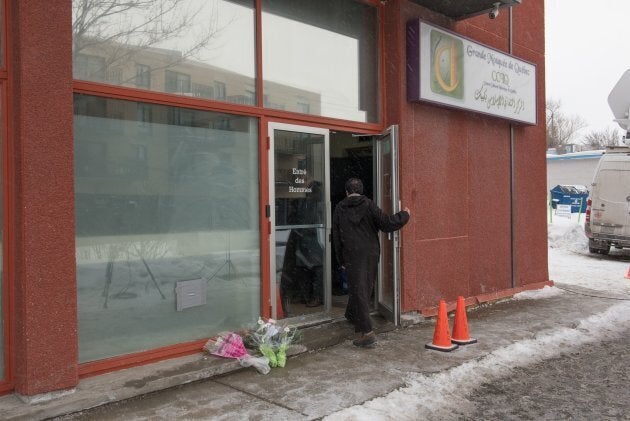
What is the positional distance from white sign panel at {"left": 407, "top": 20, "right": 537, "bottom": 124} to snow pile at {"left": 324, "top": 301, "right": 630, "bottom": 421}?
3.23 metres

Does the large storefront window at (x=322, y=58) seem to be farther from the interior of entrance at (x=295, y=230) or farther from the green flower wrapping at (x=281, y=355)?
the green flower wrapping at (x=281, y=355)

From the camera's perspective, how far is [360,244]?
5.77 meters

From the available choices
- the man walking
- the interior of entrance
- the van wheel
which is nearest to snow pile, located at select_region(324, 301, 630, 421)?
the man walking

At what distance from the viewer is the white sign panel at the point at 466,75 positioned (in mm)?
6992

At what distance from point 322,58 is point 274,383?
3915 mm

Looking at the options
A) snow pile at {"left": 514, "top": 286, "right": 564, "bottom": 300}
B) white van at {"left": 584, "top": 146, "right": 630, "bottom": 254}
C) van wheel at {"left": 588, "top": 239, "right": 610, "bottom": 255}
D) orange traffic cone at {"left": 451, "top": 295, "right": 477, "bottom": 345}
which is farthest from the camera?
van wheel at {"left": 588, "top": 239, "right": 610, "bottom": 255}

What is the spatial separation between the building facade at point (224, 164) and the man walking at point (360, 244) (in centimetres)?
66

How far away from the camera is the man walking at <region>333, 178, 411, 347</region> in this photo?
18.8 feet

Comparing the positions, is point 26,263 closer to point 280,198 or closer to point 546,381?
point 280,198

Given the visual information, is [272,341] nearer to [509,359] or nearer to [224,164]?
[224,164]

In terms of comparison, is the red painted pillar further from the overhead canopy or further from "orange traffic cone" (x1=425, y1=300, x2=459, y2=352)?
the overhead canopy

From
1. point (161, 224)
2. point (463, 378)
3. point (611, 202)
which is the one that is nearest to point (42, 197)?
point (161, 224)

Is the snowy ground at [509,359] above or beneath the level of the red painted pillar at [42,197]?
beneath

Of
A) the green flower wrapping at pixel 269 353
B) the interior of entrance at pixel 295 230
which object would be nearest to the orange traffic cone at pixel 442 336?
the interior of entrance at pixel 295 230
